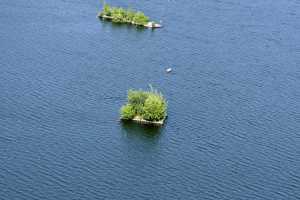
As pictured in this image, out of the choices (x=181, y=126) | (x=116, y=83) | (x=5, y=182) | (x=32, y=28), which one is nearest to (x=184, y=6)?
(x=32, y=28)

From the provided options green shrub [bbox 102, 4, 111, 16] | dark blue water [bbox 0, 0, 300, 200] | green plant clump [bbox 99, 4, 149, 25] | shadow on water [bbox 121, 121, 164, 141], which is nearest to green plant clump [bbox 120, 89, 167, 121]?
shadow on water [bbox 121, 121, 164, 141]

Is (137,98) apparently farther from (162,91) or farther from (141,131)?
(162,91)

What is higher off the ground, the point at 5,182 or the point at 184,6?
the point at 184,6

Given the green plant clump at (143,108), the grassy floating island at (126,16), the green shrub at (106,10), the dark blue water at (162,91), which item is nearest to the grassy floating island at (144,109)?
the green plant clump at (143,108)

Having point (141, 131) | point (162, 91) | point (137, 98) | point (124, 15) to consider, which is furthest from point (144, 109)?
point (124, 15)

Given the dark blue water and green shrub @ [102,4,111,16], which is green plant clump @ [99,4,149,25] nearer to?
green shrub @ [102,4,111,16]

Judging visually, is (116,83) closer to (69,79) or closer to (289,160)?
(69,79)
